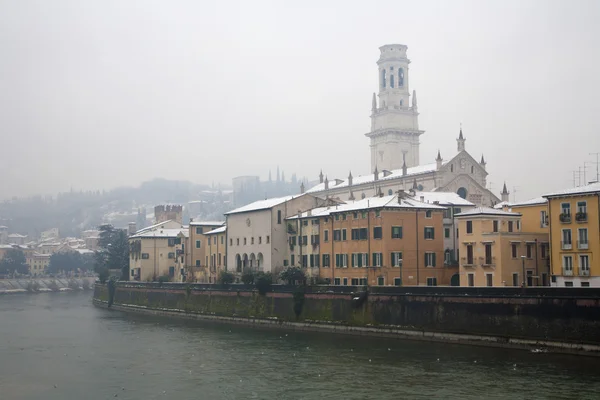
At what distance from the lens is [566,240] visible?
50.9 meters

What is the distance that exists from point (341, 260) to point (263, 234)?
13.5 meters

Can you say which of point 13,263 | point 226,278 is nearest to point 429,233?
point 226,278

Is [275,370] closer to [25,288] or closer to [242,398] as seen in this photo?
[242,398]

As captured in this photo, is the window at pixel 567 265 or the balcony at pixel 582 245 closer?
the balcony at pixel 582 245

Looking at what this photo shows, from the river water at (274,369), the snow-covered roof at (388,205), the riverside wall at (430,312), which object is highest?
the snow-covered roof at (388,205)

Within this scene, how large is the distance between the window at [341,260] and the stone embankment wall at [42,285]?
304ft

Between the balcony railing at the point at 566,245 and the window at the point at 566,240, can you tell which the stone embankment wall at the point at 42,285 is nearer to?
the balcony railing at the point at 566,245

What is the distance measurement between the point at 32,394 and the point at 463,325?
87.5ft

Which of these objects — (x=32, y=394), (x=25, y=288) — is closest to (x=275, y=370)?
(x=32, y=394)

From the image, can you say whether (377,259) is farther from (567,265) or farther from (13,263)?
(13,263)

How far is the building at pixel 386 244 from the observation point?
2403 inches

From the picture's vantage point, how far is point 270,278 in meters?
66.6

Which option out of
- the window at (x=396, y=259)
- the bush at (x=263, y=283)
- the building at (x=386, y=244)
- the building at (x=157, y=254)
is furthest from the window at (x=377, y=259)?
the building at (x=157, y=254)

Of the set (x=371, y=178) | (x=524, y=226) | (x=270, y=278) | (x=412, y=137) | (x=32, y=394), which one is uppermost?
(x=412, y=137)
